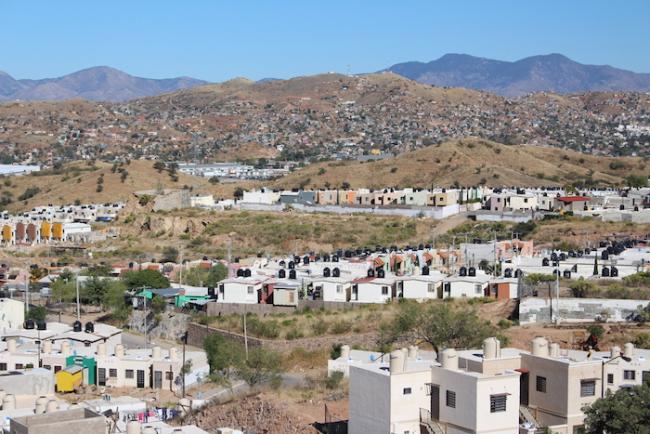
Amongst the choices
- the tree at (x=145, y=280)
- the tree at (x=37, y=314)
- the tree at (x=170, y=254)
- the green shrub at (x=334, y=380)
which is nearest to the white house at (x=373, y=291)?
the tree at (x=145, y=280)

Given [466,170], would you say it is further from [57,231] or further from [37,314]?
[37,314]

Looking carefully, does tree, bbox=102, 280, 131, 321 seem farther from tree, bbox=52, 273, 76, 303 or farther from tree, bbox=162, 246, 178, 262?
tree, bbox=162, 246, 178, 262

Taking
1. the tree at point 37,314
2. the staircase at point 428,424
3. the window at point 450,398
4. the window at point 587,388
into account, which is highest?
the window at point 450,398

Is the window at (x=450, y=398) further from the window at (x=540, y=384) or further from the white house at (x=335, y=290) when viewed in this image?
the white house at (x=335, y=290)

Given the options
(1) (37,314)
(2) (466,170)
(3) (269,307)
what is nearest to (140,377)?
(3) (269,307)

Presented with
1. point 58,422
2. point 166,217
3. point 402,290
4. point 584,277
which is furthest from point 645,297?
point 166,217

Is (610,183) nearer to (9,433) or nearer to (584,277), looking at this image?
(584,277)

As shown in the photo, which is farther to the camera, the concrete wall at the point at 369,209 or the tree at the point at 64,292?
the concrete wall at the point at 369,209
